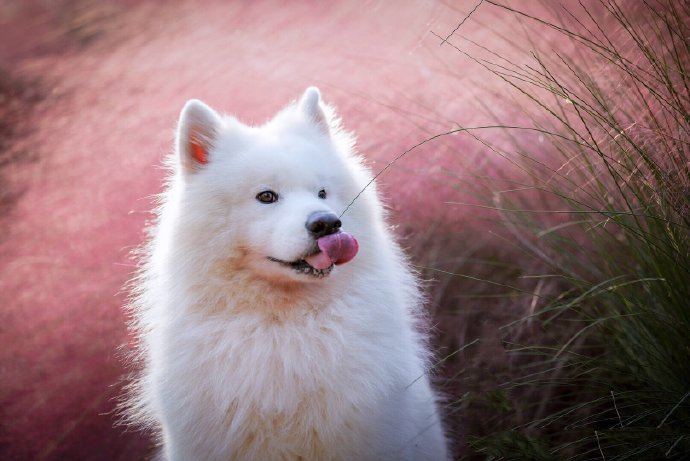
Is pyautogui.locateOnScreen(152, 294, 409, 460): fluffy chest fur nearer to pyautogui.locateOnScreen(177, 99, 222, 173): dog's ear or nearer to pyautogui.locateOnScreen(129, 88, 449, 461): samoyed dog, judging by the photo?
pyautogui.locateOnScreen(129, 88, 449, 461): samoyed dog

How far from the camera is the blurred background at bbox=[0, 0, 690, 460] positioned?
2.26 m

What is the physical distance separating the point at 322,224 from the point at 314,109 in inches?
26.7

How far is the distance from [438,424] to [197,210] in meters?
1.16

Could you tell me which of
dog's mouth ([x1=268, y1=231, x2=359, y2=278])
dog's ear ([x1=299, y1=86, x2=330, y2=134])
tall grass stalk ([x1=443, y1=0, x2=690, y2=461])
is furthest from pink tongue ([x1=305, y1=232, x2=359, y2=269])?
dog's ear ([x1=299, y1=86, x2=330, y2=134])

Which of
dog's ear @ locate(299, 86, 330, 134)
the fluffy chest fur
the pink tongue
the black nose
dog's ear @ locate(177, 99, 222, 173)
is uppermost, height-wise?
dog's ear @ locate(299, 86, 330, 134)

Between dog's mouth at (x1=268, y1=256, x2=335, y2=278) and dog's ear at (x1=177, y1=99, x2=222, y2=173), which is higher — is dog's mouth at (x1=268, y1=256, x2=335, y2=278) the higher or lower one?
the lower one

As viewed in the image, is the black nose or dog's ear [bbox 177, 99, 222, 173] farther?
dog's ear [bbox 177, 99, 222, 173]

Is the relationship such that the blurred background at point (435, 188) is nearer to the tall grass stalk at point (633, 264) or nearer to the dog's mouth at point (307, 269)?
the tall grass stalk at point (633, 264)

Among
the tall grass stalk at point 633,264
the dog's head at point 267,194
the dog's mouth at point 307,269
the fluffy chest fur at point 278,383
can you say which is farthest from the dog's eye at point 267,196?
the tall grass stalk at point 633,264

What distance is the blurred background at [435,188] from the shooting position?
Result: 7.41 feet

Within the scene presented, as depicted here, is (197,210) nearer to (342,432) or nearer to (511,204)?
(342,432)

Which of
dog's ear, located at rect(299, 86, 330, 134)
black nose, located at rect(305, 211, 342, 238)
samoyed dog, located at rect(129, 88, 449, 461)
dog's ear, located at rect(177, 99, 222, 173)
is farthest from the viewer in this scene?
dog's ear, located at rect(299, 86, 330, 134)

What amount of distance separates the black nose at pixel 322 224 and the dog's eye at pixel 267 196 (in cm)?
22

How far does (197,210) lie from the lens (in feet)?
6.69
